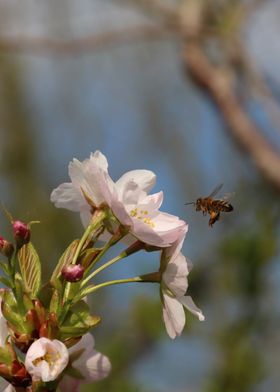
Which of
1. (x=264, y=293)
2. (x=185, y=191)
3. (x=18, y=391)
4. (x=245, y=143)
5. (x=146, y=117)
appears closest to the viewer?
(x=18, y=391)

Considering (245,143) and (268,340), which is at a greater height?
(245,143)

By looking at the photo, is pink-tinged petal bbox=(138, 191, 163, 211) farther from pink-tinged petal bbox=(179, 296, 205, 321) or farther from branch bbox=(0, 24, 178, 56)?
branch bbox=(0, 24, 178, 56)

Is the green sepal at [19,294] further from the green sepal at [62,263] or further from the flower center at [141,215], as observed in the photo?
the flower center at [141,215]

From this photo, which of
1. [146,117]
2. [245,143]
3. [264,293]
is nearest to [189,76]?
[245,143]

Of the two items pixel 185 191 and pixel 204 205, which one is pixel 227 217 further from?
pixel 185 191

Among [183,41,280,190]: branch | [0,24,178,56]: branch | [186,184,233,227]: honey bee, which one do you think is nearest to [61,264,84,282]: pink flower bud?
[186,184,233,227]: honey bee

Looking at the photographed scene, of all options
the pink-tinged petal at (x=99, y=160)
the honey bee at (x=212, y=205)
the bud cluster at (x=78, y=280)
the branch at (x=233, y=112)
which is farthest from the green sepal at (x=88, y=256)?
the branch at (x=233, y=112)

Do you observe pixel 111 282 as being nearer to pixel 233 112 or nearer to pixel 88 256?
pixel 88 256
